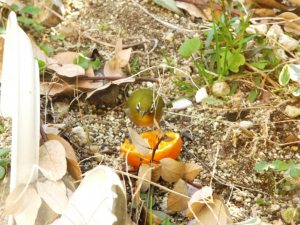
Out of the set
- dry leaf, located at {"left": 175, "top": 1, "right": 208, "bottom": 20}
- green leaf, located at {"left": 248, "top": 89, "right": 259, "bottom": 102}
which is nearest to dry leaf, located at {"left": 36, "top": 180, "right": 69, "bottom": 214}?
green leaf, located at {"left": 248, "top": 89, "right": 259, "bottom": 102}

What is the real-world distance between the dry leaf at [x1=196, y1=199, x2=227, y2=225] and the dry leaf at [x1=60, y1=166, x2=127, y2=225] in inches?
14.9

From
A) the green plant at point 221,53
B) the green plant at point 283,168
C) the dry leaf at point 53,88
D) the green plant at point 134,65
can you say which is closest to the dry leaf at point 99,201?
the green plant at point 283,168

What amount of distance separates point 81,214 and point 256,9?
2065mm

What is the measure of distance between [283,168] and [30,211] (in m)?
1.13

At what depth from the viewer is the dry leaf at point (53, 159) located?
5.33 feet

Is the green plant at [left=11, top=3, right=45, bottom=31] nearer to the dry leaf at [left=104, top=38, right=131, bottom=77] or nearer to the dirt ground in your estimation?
the dirt ground

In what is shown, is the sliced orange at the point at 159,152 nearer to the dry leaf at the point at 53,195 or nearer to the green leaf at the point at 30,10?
the dry leaf at the point at 53,195

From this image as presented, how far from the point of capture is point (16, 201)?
Answer: 144cm

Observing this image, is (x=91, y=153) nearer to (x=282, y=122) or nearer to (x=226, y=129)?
(x=226, y=129)

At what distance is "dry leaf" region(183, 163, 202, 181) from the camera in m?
1.81

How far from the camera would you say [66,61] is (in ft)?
8.07

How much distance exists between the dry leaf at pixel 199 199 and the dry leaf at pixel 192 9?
5.75 feet

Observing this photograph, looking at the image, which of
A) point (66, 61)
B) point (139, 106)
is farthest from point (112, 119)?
point (66, 61)

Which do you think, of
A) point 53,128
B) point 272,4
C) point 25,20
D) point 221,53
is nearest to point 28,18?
point 25,20
